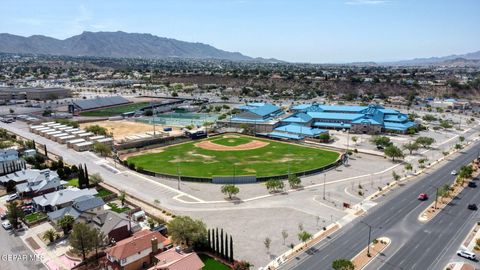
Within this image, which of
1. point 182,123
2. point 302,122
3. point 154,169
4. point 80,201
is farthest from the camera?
point 182,123

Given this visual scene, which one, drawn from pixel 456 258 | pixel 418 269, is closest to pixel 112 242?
pixel 418 269

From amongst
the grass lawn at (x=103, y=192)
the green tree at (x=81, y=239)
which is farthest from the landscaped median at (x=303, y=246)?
the grass lawn at (x=103, y=192)

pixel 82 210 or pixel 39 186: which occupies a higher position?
pixel 39 186

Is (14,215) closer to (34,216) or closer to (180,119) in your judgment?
(34,216)

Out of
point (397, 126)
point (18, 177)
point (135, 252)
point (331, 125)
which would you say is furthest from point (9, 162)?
point (397, 126)

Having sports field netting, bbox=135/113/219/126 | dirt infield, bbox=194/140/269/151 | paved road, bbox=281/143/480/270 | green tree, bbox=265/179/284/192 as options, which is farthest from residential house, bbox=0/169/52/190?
sports field netting, bbox=135/113/219/126

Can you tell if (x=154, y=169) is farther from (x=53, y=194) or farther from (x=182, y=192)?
(x=53, y=194)

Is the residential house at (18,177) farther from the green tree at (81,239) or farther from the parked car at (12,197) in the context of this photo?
the green tree at (81,239)
